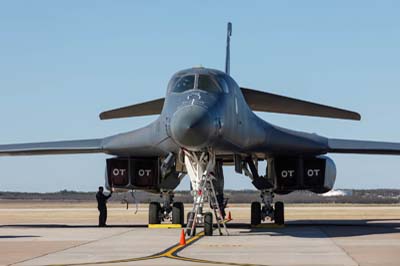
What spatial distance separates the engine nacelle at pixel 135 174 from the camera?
23.1 metres

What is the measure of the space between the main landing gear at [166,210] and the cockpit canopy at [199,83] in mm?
4531

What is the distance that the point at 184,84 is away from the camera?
18.5 metres

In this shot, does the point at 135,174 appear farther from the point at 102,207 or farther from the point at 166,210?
the point at 102,207

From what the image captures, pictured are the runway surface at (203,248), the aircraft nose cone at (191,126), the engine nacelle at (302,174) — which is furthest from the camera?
the engine nacelle at (302,174)

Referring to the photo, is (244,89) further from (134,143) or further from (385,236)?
(385,236)

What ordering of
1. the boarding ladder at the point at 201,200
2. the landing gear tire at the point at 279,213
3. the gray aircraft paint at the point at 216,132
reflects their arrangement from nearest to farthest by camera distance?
the gray aircraft paint at the point at 216,132
the boarding ladder at the point at 201,200
the landing gear tire at the point at 279,213

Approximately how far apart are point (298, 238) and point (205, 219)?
221 centimetres

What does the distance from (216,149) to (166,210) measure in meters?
4.92

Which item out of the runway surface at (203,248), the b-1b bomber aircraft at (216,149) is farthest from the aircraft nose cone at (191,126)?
the runway surface at (203,248)

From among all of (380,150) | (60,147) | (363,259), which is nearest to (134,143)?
(60,147)

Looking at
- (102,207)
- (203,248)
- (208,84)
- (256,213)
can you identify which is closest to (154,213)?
(102,207)

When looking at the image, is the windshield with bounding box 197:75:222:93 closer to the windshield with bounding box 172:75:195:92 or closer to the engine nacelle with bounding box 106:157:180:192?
the windshield with bounding box 172:75:195:92

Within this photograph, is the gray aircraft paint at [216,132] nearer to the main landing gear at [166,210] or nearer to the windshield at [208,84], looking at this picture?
the windshield at [208,84]

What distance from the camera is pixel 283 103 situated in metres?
23.7
